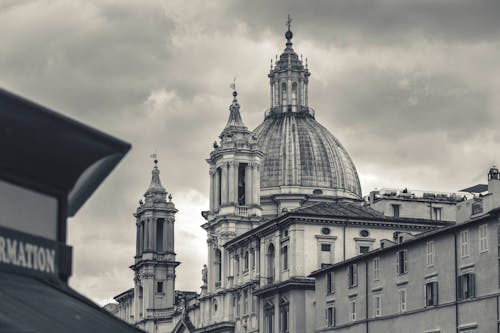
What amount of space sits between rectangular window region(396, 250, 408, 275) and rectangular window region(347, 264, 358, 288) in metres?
7.22

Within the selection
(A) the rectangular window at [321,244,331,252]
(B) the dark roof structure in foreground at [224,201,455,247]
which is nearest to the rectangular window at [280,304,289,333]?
(A) the rectangular window at [321,244,331,252]

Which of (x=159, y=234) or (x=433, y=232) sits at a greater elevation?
(x=159, y=234)

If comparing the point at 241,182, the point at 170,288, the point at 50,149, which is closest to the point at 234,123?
the point at 241,182

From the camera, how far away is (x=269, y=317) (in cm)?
11619

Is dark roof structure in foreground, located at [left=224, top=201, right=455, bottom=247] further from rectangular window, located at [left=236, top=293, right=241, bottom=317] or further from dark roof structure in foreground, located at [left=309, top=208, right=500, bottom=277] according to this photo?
dark roof structure in foreground, located at [left=309, top=208, right=500, bottom=277]

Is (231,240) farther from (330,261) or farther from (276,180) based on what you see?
(276,180)

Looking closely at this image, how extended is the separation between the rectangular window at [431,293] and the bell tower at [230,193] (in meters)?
47.1

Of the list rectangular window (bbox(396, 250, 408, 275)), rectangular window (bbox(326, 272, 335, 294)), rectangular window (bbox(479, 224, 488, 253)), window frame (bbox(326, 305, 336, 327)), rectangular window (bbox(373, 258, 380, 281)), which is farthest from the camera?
rectangular window (bbox(326, 272, 335, 294))

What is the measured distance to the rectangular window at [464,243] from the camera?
8081 cm

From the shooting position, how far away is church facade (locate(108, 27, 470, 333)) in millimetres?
113569

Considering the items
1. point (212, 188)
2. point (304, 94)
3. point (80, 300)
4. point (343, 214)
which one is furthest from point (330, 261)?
point (80, 300)

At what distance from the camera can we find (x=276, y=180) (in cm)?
15488

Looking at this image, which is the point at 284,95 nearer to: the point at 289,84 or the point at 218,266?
the point at 289,84

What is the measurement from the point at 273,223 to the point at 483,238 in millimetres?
39936
